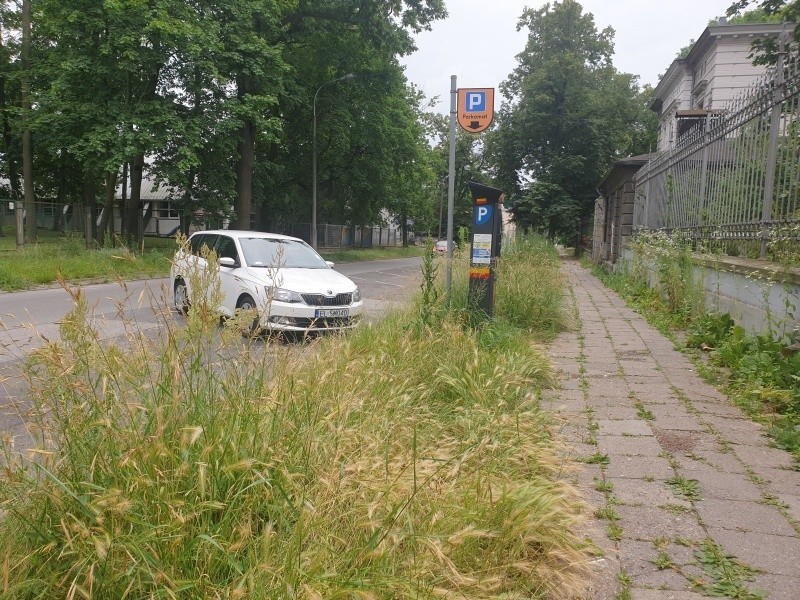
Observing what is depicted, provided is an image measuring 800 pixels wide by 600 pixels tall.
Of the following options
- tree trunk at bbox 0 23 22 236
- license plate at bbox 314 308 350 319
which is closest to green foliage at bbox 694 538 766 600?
license plate at bbox 314 308 350 319

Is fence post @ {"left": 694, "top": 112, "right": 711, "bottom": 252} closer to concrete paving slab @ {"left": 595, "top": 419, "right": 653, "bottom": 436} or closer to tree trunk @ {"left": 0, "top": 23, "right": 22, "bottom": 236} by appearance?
concrete paving slab @ {"left": 595, "top": 419, "right": 653, "bottom": 436}

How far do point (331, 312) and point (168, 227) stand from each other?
47180mm

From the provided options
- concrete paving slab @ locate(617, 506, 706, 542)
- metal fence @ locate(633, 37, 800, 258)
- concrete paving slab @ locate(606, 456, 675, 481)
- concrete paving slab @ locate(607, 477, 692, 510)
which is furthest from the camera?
metal fence @ locate(633, 37, 800, 258)

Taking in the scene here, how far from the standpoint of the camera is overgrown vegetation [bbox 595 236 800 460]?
4.93m

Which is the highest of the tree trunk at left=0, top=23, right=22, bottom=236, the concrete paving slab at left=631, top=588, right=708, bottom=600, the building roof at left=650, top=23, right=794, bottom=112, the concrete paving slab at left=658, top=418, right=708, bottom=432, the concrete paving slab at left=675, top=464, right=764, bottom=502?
the building roof at left=650, top=23, right=794, bottom=112

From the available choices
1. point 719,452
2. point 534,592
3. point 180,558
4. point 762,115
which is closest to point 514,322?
point 762,115

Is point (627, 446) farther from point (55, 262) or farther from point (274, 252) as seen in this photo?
point (55, 262)

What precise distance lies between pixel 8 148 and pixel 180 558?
120 feet

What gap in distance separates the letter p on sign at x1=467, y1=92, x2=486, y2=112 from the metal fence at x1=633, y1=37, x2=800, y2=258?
119 inches

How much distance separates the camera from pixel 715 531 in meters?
3.16

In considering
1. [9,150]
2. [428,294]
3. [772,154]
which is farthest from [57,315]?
[9,150]

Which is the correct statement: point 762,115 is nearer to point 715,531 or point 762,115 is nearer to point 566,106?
point 715,531

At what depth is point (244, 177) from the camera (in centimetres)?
2620

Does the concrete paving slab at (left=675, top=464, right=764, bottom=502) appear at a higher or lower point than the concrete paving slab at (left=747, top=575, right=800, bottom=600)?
higher
